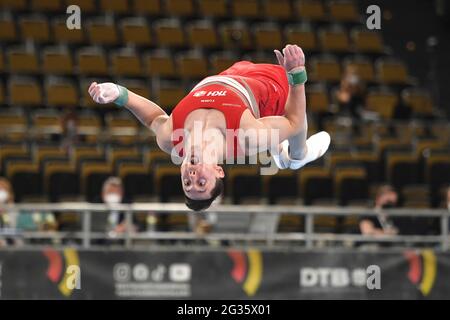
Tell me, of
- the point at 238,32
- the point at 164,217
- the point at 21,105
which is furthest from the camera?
the point at 238,32

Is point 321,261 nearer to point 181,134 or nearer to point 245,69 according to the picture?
point 245,69

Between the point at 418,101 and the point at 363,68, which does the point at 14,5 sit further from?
the point at 418,101

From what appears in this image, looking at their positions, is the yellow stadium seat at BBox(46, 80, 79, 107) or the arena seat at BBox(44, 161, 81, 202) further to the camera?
the yellow stadium seat at BBox(46, 80, 79, 107)

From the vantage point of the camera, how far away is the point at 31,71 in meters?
18.2

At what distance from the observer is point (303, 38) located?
67.1ft

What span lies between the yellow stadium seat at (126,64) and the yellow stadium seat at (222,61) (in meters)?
1.23

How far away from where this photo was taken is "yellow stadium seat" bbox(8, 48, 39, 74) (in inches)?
720

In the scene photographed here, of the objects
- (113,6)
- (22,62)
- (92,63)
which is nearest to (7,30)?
(22,62)

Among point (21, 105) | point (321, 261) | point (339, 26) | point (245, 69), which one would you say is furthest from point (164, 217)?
point (339, 26)

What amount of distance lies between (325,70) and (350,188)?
15.0 feet

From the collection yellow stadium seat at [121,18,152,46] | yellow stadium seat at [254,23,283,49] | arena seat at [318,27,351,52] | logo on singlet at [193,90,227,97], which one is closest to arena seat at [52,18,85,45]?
yellow stadium seat at [121,18,152,46]

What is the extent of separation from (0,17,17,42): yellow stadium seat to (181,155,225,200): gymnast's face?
11066mm

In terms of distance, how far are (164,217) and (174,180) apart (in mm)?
595

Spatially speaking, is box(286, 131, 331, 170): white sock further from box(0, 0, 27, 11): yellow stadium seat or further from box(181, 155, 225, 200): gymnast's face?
box(0, 0, 27, 11): yellow stadium seat
